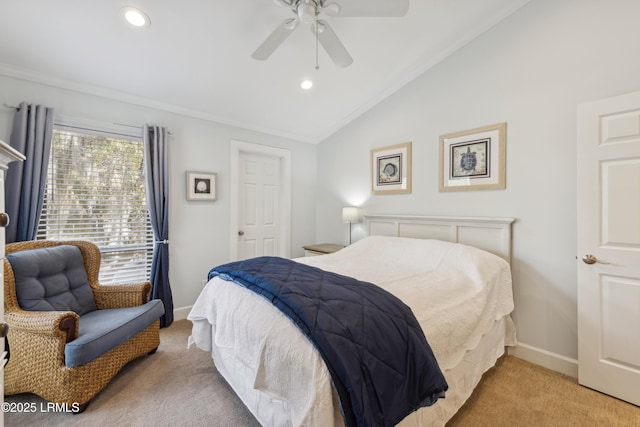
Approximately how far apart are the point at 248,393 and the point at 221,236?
2152 millimetres

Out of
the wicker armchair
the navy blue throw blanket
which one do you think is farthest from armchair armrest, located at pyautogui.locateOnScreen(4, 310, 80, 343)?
the navy blue throw blanket

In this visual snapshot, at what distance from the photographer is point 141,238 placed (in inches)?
117

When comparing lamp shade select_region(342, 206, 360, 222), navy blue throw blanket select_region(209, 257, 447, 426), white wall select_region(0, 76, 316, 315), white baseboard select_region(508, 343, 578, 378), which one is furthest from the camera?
lamp shade select_region(342, 206, 360, 222)

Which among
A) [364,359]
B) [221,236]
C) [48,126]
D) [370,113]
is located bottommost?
[364,359]

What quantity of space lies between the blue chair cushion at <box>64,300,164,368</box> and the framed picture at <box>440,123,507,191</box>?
292cm

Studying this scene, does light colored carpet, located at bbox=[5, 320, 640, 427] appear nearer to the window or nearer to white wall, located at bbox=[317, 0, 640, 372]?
Result: white wall, located at bbox=[317, 0, 640, 372]

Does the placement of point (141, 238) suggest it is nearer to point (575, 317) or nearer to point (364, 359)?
point (364, 359)

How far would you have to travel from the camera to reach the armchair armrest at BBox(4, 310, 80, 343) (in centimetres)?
168

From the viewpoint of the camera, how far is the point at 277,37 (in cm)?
189

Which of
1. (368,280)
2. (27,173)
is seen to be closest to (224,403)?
(368,280)

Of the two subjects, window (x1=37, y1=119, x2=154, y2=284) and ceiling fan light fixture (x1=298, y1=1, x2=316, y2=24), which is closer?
ceiling fan light fixture (x1=298, y1=1, x2=316, y2=24)

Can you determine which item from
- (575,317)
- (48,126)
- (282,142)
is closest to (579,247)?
(575,317)

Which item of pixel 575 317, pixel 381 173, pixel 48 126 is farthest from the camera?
pixel 381 173

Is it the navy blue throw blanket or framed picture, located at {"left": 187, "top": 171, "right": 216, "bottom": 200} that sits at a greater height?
framed picture, located at {"left": 187, "top": 171, "right": 216, "bottom": 200}
